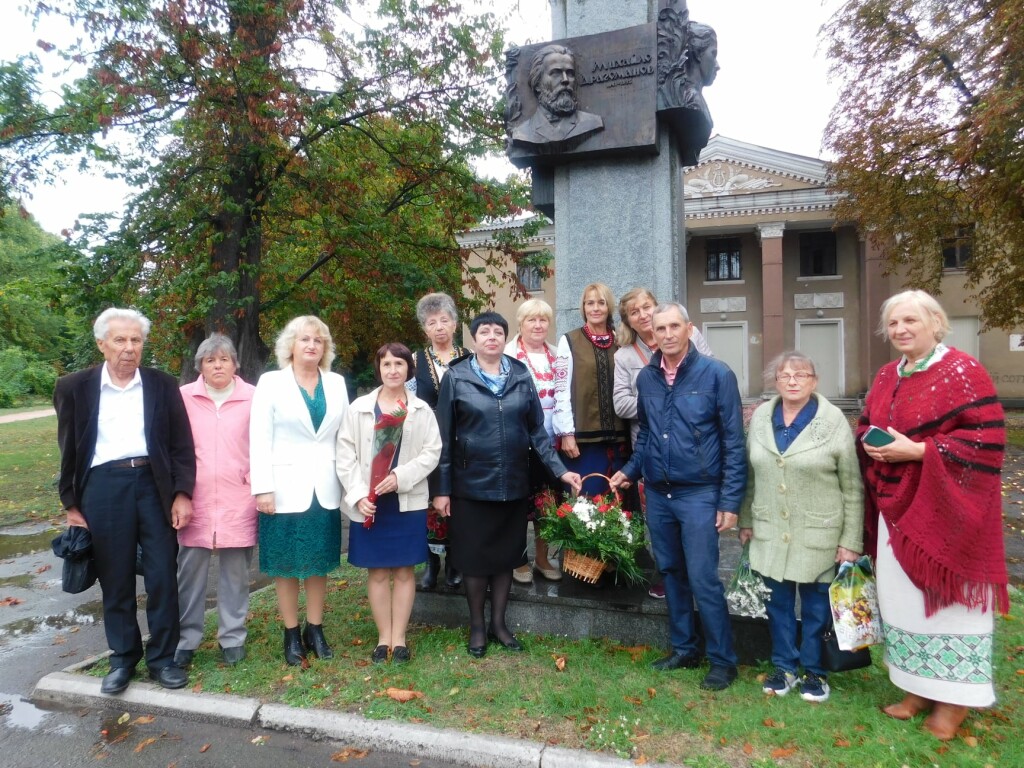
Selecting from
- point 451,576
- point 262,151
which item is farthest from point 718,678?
point 262,151

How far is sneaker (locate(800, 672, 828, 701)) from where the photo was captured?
3451mm

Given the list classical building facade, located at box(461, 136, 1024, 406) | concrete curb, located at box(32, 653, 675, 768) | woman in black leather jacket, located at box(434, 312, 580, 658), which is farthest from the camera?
classical building facade, located at box(461, 136, 1024, 406)

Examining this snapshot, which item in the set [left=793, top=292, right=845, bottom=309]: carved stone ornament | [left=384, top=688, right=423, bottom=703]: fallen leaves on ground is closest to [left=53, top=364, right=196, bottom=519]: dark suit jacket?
[left=384, top=688, right=423, bottom=703]: fallen leaves on ground

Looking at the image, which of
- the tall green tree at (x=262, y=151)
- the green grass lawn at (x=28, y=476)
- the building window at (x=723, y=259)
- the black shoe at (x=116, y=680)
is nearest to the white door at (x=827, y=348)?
the building window at (x=723, y=259)

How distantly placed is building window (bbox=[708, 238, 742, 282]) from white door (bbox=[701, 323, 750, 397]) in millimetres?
1753

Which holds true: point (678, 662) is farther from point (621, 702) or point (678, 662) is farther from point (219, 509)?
point (219, 509)

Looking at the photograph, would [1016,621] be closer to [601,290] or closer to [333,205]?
[601,290]

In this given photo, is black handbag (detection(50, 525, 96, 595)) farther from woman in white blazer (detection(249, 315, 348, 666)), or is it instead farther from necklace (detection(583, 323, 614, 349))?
necklace (detection(583, 323, 614, 349))

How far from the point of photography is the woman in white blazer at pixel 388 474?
12.8 feet

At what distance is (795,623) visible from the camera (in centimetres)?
355

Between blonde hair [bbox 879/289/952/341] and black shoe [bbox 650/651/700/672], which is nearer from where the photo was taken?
blonde hair [bbox 879/289/952/341]

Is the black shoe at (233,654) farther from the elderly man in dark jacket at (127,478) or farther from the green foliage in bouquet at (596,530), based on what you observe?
the green foliage in bouquet at (596,530)

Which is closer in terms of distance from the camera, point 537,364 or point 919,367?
point 919,367

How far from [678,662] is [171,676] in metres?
2.86
